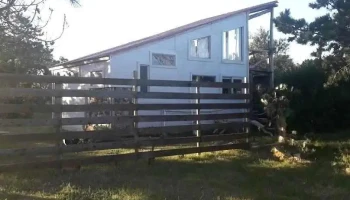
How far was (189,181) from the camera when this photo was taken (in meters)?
7.25

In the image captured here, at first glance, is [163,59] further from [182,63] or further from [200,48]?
[200,48]

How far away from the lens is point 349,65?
15578 millimetres

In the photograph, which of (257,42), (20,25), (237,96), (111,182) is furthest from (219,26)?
(257,42)

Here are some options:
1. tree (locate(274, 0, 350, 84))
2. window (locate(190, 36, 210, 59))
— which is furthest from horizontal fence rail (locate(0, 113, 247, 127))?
window (locate(190, 36, 210, 59))

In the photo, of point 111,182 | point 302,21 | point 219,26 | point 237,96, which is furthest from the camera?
point 219,26

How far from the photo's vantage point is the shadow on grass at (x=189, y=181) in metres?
6.43

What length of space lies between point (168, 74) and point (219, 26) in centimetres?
357

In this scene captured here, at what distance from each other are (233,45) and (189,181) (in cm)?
1446

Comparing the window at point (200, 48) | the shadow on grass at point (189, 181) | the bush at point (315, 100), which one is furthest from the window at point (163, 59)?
the shadow on grass at point (189, 181)

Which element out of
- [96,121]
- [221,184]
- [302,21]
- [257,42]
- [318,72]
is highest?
[257,42]

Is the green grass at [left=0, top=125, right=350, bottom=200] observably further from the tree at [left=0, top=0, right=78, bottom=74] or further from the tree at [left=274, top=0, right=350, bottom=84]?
the tree at [left=274, top=0, right=350, bottom=84]

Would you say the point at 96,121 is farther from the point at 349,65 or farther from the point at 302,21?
the point at 349,65

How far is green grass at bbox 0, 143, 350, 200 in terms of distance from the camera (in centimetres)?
637

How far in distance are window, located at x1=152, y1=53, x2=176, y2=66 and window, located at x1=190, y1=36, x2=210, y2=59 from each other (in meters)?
1.08
